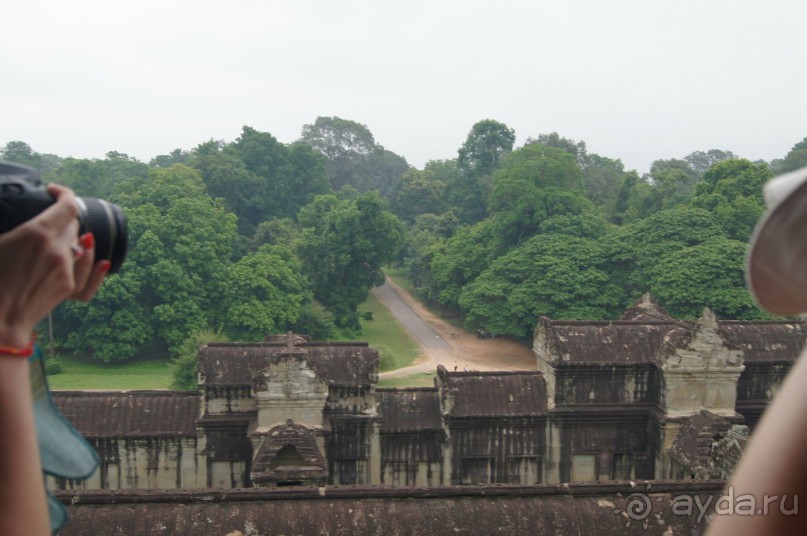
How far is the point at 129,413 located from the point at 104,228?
14.9m

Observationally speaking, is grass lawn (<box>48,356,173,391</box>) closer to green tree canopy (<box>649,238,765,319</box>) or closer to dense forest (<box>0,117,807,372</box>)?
dense forest (<box>0,117,807,372</box>)

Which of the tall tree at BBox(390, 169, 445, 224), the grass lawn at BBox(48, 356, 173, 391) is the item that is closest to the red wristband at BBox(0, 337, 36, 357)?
the grass lawn at BBox(48, 356, 173, 391)

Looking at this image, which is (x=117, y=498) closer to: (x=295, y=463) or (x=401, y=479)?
(x=295, y=463)

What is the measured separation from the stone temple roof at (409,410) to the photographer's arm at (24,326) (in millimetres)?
14629

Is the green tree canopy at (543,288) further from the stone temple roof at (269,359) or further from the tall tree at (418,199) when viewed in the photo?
the tall tree at (418,199)

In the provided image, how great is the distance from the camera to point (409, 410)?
16625mm

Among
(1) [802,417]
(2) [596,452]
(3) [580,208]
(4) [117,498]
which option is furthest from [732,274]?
(1) [802,417]

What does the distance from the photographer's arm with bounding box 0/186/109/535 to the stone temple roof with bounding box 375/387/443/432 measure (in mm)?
14629

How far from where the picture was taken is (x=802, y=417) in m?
1.62

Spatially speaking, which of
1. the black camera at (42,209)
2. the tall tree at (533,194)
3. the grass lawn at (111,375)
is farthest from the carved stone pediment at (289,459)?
the tall tree at (533,194)

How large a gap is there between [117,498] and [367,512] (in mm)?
3391

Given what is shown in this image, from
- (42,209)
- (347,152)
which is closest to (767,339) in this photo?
(42,209)

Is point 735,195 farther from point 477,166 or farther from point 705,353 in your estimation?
point 705,353

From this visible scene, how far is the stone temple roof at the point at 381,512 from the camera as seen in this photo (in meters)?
9.86
